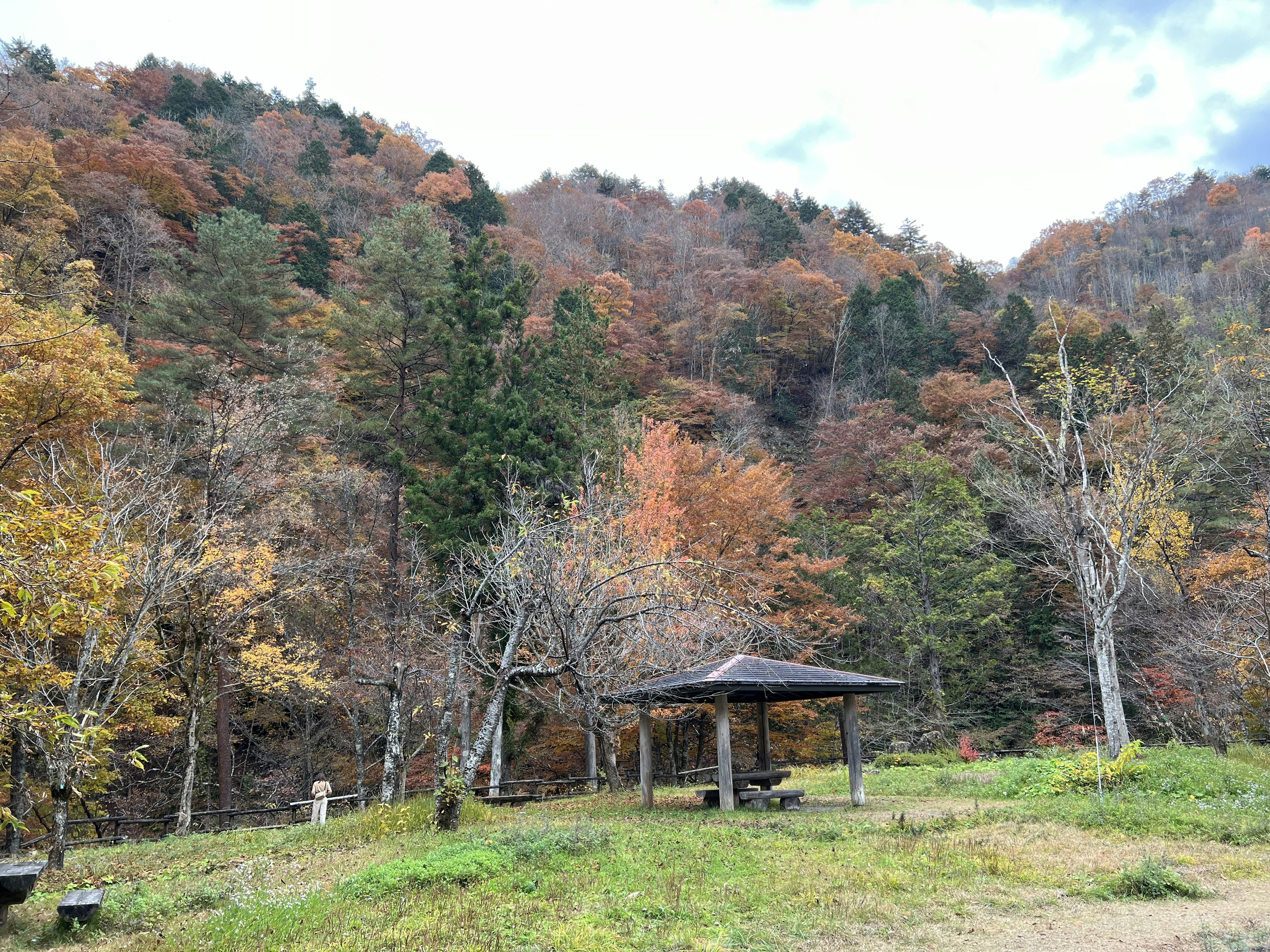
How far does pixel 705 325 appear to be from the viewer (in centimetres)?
3831

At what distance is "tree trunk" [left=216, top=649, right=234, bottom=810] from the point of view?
17.4 metres

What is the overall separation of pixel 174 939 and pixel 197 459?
15.8 m

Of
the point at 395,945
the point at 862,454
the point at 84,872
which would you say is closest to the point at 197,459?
the point at 84,872

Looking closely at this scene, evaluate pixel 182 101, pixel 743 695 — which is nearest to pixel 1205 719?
pixel 743 695

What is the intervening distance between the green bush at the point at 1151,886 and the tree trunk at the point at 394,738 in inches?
386

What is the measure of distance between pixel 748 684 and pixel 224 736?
1350cm

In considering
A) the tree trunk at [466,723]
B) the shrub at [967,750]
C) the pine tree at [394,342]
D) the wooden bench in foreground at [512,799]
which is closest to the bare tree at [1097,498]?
the shrub at [967,750]

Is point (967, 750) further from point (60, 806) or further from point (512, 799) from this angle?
point (60, 806)

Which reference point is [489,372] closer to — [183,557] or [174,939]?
[183,557]

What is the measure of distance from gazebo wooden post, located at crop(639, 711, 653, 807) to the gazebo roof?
0.53 meters

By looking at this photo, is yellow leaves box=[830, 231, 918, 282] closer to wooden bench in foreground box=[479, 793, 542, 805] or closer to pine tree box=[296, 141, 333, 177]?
pine tree box=[296, 141, 333, 177]

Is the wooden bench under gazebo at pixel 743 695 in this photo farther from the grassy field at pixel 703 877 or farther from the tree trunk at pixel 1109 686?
the tree trunk at pixel 1109 686

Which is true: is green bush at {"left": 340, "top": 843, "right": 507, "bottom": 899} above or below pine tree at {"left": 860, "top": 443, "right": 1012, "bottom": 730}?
below

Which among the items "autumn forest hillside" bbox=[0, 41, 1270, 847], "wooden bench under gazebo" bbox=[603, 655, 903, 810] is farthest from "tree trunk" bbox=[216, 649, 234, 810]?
"wooden bench under gazebo" bbox=[603, 655, 903, 810]
